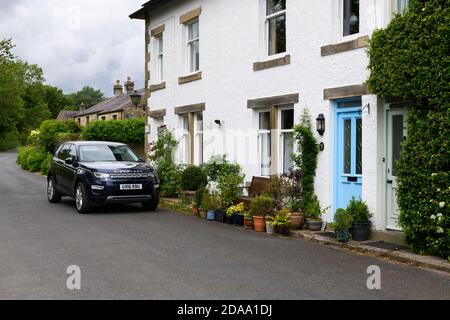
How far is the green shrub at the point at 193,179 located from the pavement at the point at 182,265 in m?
3.40

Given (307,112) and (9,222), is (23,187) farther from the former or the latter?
(307,112)

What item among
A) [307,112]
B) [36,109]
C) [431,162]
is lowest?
[431,162]

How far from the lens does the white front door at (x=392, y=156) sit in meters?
10.2

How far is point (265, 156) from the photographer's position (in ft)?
46.9

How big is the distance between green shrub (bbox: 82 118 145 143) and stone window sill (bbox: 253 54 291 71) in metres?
18.1

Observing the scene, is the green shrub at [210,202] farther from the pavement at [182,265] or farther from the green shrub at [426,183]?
the green shrub at [426,183]

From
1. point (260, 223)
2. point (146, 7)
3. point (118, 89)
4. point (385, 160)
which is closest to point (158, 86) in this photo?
point (146, 7)

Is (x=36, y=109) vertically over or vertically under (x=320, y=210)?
over

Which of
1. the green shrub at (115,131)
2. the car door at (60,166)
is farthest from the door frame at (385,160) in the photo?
the green shrub at (115,131)

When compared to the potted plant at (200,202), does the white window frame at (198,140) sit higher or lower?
higher

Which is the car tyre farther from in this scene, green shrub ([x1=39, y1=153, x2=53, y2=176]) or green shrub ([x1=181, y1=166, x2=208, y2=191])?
green shrub ([x1=39, y1=153, x2=53, y2=176])

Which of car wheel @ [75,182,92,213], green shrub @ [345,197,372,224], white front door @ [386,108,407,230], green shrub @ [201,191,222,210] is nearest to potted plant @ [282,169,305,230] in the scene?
green shrub @ [345,197,372,224]

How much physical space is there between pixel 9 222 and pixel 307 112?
6.96 m
